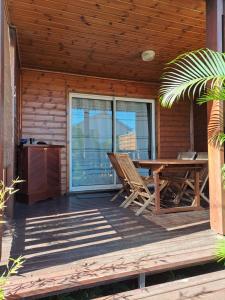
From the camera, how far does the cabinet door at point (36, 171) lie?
13.9 feet

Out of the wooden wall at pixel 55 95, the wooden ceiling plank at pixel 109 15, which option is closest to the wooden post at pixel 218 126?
the wooden ceiling plank at pixel 109 15

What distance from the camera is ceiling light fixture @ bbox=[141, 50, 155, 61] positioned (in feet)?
14.6

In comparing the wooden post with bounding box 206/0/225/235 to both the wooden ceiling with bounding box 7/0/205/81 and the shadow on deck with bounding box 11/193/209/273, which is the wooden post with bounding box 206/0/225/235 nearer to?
the shadow on deck with bounding box 11/193/209/273

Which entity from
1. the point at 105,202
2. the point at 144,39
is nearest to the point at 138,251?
the point at 105,202

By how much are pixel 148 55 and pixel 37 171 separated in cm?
259

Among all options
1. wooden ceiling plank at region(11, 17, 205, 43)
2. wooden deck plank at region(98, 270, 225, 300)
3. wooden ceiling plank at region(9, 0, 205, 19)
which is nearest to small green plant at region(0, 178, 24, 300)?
wooden deck plank at region(98, 270, 225, 300)

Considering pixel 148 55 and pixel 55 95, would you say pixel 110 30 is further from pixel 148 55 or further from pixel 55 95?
pixel 55 95

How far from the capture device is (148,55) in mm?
4523

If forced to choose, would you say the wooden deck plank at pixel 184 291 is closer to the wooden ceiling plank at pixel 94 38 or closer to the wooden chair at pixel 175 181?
the wooden chair at pixel 175 181

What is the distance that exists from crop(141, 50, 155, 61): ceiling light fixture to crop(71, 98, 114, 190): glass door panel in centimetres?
153

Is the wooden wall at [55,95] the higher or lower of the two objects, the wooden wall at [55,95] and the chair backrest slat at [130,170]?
the higher

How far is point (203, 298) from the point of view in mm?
1618

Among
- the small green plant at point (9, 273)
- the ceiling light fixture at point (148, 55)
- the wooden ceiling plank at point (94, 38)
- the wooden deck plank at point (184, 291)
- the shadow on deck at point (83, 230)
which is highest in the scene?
the wooden ceiling plank at point (94, 38)

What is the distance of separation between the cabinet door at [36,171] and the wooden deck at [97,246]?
0.64 meters
